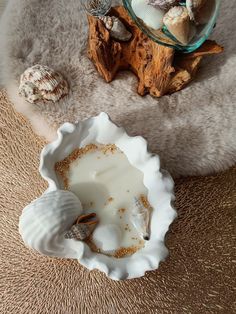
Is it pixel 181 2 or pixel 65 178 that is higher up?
pixel 181 2

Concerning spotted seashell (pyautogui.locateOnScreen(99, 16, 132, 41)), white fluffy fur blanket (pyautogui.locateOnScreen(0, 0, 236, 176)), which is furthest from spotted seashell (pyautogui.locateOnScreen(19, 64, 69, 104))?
spotted seashell (pyautogui.locateOnScreen(99, 16, 132, 41))

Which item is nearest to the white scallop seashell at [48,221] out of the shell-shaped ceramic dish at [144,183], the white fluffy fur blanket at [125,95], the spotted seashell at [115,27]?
the shell-shaped ceramic dish at [144,183]

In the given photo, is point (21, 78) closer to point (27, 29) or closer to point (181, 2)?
point (27, 29)

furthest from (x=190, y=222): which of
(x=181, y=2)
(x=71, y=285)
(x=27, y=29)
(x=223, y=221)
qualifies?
(x=27, y=29)

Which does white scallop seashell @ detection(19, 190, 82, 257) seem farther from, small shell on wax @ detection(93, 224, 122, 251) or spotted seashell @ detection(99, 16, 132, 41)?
spotted seashell @ detection(99, 16, 132, 41)

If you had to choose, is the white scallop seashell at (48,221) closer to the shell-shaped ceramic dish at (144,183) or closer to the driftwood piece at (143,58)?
the shell-shaped ceramic dish at (144,183)
